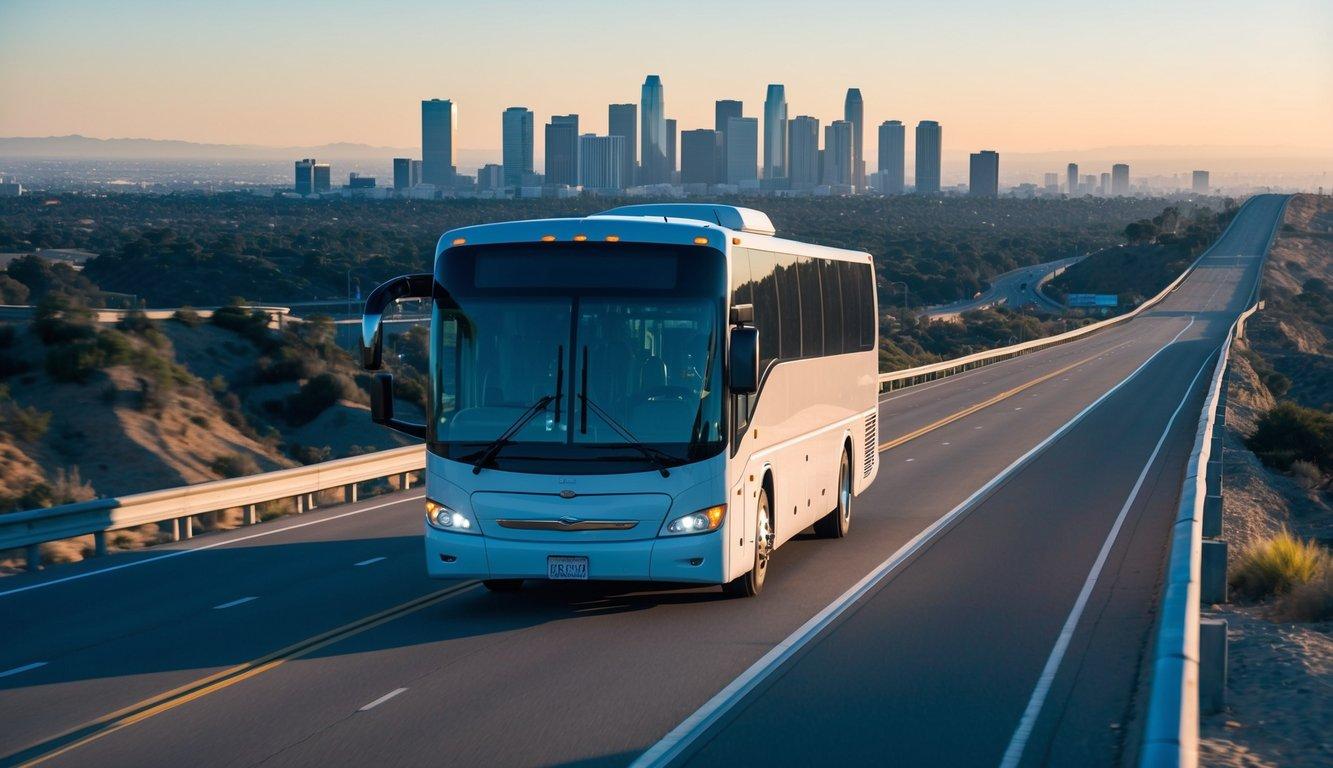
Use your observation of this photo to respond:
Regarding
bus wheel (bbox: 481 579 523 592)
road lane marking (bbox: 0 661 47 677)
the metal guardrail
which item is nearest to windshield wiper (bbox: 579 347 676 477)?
bus wheel (bbox: 481 579 523 592)

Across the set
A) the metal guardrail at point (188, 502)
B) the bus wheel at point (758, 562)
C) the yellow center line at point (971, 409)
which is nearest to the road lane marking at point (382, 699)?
the bus wheel at point (758, 562)

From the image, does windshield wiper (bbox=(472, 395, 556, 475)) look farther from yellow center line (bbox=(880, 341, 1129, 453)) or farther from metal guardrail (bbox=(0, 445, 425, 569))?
yellow center line (bbox=(880, 341, 1129, 453))

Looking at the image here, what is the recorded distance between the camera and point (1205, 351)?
72125 millimetres

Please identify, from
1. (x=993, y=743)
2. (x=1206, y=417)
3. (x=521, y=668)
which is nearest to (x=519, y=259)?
(x=521, y=668)

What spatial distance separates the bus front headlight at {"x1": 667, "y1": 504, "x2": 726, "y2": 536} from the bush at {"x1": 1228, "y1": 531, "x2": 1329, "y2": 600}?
5677 millimetres

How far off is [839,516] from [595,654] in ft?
20.6

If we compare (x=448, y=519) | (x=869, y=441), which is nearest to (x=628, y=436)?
(x=448, y=519)

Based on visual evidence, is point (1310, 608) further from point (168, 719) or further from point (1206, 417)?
point (1206, 417)

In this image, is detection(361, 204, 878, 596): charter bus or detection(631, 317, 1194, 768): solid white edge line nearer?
detection(631, 317, 1194, 768): solid white edge line

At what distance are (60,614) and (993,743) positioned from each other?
26.2ft

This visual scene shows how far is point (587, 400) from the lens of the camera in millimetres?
11148

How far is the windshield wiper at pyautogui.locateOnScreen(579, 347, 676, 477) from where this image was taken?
11062 millimetres

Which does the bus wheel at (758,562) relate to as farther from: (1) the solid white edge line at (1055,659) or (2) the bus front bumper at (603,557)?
(1) the solid white edge line at (1055,659)

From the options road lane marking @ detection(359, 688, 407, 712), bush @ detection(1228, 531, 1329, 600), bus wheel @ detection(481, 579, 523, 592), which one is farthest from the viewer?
bush @ detection(1228, 531, 1329, 600)
